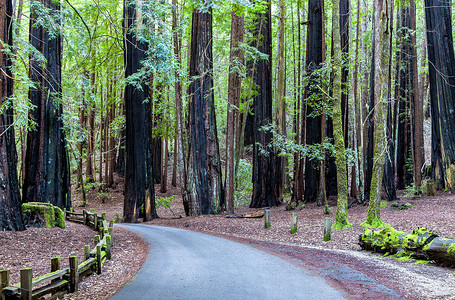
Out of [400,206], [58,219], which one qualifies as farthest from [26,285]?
[400,206]

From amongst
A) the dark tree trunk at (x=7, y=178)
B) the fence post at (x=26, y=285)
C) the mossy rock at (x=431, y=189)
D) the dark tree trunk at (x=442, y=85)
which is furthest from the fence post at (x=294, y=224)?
the dark tree trunk at (x=442, y=85)

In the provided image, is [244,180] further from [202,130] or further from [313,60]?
[313,60]

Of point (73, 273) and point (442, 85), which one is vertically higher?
point (442, 85)

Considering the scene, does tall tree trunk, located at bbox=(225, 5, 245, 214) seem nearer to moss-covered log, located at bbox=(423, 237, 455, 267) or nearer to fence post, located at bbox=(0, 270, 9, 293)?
moss-covered log, located at bbox=(423, 237, 455, 267)

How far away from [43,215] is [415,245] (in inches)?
439

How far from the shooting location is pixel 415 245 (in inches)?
315

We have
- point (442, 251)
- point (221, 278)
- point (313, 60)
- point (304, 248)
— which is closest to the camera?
point (221, 278)

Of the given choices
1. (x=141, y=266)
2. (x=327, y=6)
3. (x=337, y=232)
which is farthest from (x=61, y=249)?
(x=327, y=6)

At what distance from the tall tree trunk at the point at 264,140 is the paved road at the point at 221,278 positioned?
11599mm

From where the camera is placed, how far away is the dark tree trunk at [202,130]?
18375 millimetres

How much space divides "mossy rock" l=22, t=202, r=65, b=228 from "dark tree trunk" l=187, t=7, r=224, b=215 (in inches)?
263

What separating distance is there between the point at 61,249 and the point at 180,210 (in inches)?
570

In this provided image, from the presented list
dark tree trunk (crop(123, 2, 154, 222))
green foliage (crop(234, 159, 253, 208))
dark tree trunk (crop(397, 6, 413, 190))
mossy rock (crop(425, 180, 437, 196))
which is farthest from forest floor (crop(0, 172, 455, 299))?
green foliage (crop(234, 159, 253, 208))

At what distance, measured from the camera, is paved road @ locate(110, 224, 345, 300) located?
5.60 metres
